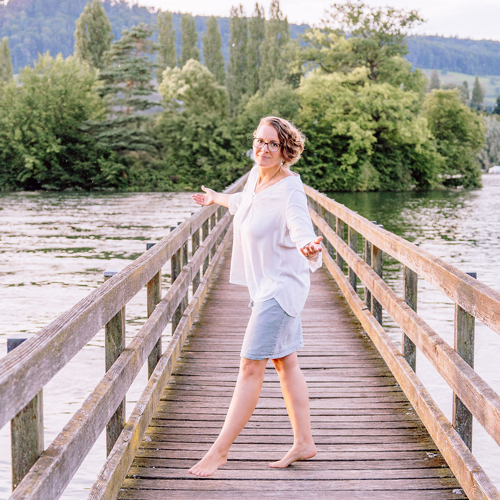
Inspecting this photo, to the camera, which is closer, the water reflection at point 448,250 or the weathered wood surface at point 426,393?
the weathered wood surface at point 426,393

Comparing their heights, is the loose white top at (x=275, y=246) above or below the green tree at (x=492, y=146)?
above

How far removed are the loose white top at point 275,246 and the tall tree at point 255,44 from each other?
71.3m

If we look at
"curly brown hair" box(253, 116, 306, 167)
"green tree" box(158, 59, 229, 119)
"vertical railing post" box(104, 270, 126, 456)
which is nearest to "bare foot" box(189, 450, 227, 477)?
"vertical railing post" box(104, 270, 126, 456)

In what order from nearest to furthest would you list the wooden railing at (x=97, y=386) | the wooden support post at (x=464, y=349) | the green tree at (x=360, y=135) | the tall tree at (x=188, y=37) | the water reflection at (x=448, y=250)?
the wooden railing at (x=97, y=386), the wooden support post at (x=464, y=349), the water reflection at (x=448, y=250), the green tree at (x=360, y=135), the tall tree at (x=188, y=37)

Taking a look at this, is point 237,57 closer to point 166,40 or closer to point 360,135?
point 166,40

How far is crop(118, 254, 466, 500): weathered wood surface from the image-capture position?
3.48 metres

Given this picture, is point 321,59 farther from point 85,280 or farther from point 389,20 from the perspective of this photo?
point 85,280

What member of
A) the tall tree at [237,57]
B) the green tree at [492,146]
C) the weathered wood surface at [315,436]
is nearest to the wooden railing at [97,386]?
the weathered wood surface at [315,436]

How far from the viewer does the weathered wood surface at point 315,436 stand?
3.48 metres

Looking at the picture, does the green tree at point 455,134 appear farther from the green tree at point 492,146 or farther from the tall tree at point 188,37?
the green tree at point 492,146

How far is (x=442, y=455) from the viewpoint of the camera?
3832mm

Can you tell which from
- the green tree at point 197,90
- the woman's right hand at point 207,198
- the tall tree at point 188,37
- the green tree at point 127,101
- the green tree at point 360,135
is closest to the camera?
the woman's right hand at point 207,198

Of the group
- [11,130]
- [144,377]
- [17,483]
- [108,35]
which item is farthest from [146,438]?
[108,35]

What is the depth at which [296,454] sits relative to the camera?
374 centimetres
